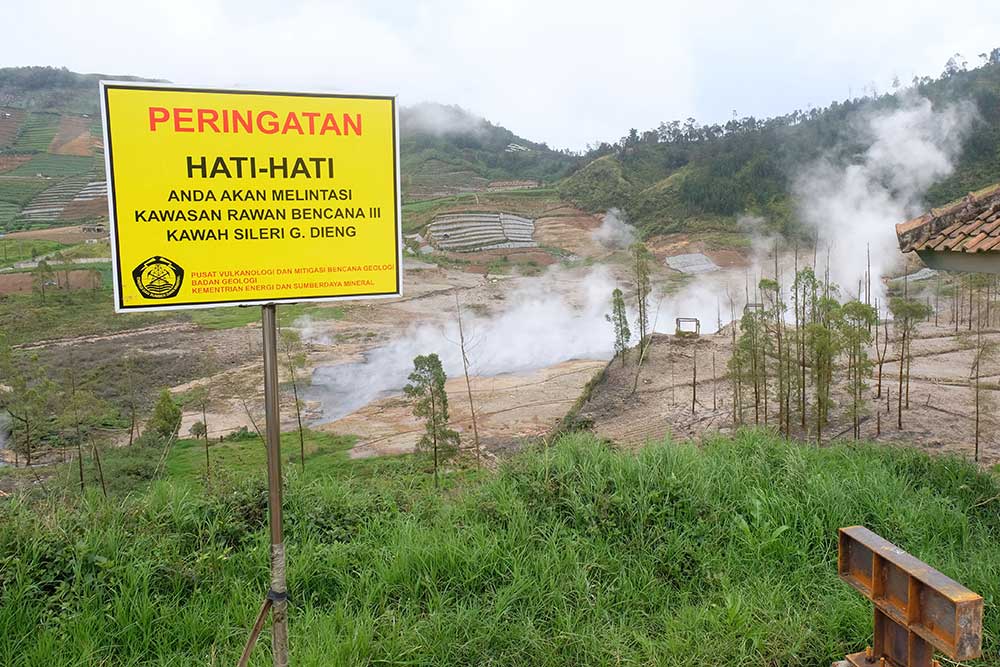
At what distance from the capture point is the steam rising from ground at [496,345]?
66.9 feet

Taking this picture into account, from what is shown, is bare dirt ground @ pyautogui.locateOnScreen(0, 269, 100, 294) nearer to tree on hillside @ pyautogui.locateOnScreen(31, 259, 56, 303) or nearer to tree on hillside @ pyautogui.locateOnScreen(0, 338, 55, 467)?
tree on hillside @ pyautogui.locateOnScreen(31, 259, 56, 303)

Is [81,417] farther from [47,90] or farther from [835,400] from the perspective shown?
[47,90]

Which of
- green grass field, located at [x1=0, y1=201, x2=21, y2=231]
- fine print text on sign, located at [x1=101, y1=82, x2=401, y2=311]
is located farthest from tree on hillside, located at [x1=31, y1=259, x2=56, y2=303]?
fine print text on sign, located at [x1=101, y1=82, x2=401, y2=311]

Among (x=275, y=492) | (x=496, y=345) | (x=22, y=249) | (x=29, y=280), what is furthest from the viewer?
(x=22, y=249)

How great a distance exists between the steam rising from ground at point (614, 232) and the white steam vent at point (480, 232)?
14.4ft

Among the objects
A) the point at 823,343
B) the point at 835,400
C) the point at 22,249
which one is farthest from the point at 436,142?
the point at 823,343

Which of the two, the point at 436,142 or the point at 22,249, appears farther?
the point at 436,142

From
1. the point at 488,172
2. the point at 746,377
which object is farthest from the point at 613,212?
the point at 746,377

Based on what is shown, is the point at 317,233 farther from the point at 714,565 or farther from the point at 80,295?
the point at 80,295

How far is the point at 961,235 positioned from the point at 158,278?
418cm

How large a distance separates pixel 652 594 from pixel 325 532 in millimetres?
1617

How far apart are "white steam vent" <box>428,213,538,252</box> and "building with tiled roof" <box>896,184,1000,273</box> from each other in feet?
133

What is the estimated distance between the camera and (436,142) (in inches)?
3127

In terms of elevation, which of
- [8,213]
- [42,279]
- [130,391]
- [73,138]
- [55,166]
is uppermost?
[73,138]
